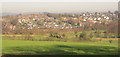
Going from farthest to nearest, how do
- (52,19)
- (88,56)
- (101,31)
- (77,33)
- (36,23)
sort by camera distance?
(52,19) < (36,23) < (101,31) < (77,33) < (88,56)

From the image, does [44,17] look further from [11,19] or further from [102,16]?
[102,16]

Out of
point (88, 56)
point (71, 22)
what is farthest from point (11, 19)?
point (88, 56)

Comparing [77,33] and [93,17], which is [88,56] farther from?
[93,17]

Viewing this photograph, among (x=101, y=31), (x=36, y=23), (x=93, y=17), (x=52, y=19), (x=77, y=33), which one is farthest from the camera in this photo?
(x=93, y=17)

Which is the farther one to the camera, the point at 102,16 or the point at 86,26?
the point at 102,16

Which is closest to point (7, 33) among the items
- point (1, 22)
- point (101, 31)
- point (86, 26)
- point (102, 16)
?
point (1, 22)

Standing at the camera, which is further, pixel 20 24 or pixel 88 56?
pixel 20 24

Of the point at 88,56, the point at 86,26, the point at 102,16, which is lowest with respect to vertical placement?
the point at 88,56

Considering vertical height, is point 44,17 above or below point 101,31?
above

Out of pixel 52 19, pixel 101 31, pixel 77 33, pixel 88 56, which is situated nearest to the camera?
pixel 88 56
